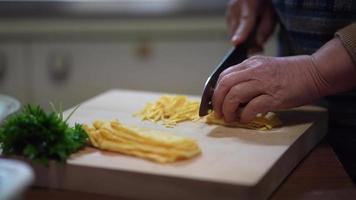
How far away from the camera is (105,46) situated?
6.19 ft

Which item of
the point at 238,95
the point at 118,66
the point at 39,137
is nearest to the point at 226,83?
the point at 238,95

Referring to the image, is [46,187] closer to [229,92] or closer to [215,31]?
[229,92]

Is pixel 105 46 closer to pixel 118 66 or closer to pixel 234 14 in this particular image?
A: pixel 118 66

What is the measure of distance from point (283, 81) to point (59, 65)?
1212mm

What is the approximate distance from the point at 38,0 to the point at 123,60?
390mm

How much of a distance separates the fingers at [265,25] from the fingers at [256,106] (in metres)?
0.48

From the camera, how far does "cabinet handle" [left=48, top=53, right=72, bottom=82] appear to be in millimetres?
1896

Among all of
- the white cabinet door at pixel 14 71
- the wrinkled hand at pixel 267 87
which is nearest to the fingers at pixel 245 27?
the wrinkled hand at pixel 267 87

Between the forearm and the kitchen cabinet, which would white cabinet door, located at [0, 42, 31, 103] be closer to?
the kitchen cabinet

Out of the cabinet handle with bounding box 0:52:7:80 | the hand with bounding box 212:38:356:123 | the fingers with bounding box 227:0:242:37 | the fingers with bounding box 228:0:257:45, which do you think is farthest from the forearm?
the cabinet handle with bounding box 0:52:7:80

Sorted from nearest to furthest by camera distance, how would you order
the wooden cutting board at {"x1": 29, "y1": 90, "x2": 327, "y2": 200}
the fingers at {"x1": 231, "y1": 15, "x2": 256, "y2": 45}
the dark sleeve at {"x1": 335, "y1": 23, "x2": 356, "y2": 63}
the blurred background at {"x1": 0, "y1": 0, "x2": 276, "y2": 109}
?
the wooden cutting board at {"x1": 29, "y1": 90, "x2": 327, "y2": 200}
the dark sleeve at {"x1": 335, "y1": 23, "x2": 356, "y2": 63}
the fingers at {"x1": 231, "y1": 15, "x2": 256, "y2": 45}
the blurred background at {"x1": 0, "y1": 0, "x2": 276, "y2": 109}

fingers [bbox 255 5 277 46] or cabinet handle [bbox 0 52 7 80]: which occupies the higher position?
fingers [bbox 255 5 277 46]

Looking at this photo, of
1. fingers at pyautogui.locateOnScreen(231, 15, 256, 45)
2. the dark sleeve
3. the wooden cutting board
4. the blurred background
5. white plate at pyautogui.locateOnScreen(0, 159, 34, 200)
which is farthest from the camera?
the blurred background

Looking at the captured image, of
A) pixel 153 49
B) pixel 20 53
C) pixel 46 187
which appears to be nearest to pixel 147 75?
pixel 153 49
